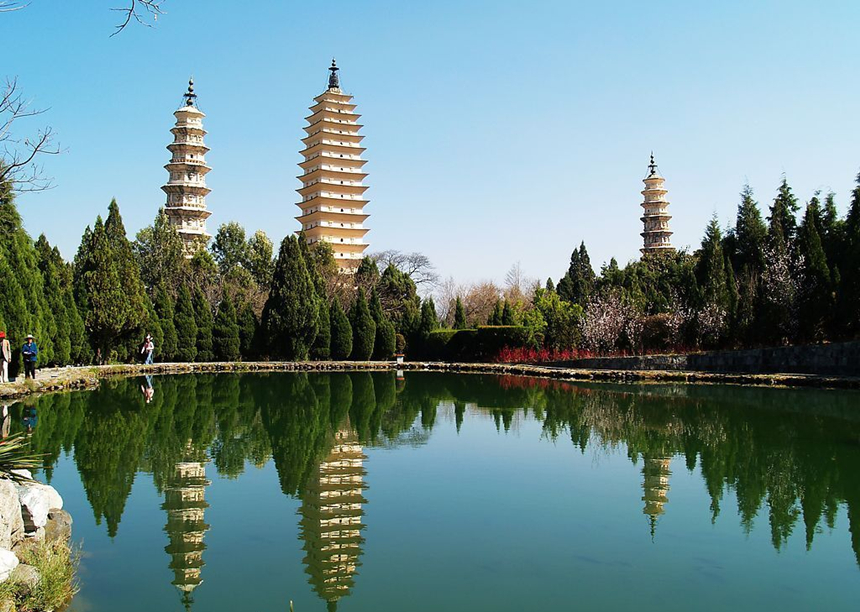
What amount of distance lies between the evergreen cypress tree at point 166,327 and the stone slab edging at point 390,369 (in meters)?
1.47

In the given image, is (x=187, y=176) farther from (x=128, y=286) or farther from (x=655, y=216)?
(x=655, y=216)

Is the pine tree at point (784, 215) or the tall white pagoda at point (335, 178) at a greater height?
the tall white pagoda at point (335, 178)

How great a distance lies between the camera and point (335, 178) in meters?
48.7

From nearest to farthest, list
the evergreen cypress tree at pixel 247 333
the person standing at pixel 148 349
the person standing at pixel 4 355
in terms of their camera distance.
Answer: the person standing at pixel 4 355 < the person standing at pixel 148 349 < the evergreen cypress tree at pixel 247 333

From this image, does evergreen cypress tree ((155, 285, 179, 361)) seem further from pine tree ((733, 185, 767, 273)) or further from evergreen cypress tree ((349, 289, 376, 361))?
pine tree ((733, 185, 767, 273))

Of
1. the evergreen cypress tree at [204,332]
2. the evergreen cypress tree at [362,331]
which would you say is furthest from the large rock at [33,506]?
the evergreen cypress tree at [362,331]

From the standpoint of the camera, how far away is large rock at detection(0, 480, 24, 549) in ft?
14.2

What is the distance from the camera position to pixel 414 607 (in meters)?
4.20

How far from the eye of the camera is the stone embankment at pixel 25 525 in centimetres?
403

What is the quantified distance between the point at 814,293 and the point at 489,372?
358 inches

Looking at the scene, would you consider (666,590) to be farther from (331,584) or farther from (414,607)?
(331,584)

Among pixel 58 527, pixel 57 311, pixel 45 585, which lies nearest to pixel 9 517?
pixel 45 585

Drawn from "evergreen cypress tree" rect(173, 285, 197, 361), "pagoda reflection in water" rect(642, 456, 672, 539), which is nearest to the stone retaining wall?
"pagoda reflection in water" rect(642, 456, 672, 539)

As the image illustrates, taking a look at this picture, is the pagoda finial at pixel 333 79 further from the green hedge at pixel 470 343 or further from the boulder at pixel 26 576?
the boulder at pixel 26 576
